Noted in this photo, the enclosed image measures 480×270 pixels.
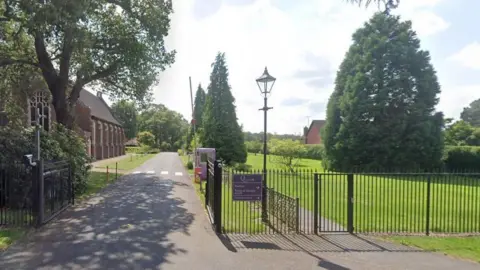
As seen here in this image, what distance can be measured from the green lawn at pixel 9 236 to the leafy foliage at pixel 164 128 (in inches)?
3749

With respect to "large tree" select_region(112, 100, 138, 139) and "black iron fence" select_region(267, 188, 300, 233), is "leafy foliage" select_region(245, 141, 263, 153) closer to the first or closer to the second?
"large tree" select_region(112, 100, 138, 139)

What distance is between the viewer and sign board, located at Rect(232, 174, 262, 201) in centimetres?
940

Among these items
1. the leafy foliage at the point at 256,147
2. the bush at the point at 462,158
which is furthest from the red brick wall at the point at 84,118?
the bush at the point at 462,158

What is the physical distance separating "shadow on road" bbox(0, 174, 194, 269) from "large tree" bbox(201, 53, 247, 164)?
2316 centimetres

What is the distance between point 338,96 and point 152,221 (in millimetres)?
29732

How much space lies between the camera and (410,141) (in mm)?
31562

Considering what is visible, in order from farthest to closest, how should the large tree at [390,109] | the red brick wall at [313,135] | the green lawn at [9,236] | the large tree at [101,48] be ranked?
1. the red brick wall at [313,135]
2. the large tree at [390,109]
3. the large tree at [101,48]
4. the green lawn at [9,236]

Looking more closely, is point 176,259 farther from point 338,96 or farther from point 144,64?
point 338,96

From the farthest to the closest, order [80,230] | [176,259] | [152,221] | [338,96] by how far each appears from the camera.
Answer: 1. [338,96]
2. [152,221]
3. [80,230]
4. [176,259]

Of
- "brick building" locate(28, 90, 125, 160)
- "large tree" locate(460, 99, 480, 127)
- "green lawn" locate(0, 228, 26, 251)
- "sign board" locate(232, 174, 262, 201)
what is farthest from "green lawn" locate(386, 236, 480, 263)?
"large tree" locate(460, 99, 480, 127)

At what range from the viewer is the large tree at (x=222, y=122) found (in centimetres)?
3653

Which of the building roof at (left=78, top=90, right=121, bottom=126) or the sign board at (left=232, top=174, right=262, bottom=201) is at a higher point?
the building roof at (left=78, top=90, right=121, bottom=126)

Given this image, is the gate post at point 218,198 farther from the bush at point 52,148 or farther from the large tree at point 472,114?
the large tree at point 472,114

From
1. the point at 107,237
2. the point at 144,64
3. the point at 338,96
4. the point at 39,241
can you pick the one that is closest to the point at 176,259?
the point at 107,237
